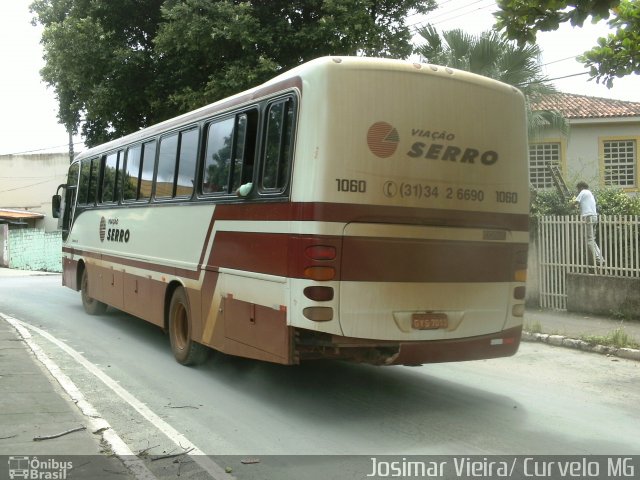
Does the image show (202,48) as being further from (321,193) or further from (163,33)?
(321,193)

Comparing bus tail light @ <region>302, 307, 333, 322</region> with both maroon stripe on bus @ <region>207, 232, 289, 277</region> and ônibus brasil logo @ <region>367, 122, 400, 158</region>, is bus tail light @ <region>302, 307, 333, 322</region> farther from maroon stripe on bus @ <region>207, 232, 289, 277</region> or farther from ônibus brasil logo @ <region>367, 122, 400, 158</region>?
ônibus brasil logo @ <region>367, 122, 400, 158</region>

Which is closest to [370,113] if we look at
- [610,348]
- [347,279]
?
[347,279]

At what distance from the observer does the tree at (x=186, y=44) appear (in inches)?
516

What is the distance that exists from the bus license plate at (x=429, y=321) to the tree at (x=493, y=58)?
9472 millimetres

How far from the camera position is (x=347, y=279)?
556cm

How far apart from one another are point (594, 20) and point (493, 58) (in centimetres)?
912

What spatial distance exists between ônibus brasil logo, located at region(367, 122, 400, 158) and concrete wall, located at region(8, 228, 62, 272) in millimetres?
30011

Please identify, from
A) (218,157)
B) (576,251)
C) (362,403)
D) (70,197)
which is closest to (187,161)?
(218,157)

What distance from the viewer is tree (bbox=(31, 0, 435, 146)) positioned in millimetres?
13117

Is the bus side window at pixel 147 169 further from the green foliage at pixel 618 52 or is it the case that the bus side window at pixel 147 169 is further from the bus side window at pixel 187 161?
the green foliage at pixel 618 52

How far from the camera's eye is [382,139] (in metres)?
5.69

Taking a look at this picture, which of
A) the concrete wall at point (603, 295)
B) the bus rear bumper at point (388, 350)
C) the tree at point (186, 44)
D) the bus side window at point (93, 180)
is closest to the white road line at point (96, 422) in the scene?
the bus rear bumper at point (388, 350)

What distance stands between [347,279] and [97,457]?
96.2 inches

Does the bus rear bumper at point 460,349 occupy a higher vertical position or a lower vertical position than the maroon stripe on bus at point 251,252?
lower
